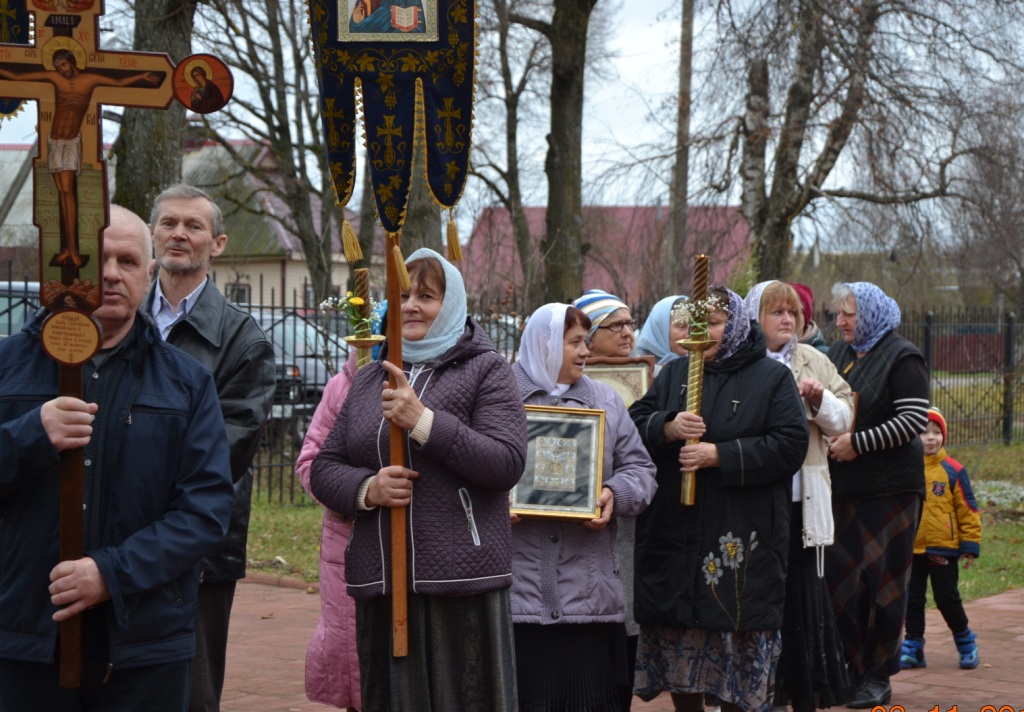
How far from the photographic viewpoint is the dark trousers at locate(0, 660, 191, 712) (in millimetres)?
3346

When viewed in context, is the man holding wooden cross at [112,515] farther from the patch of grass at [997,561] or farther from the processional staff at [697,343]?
the patch of grass at [997,561]

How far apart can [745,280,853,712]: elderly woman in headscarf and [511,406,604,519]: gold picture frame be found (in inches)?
41.9

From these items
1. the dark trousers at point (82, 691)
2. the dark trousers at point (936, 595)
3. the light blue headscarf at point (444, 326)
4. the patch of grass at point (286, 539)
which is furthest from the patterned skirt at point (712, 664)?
the patch of grass at point (286, 539)

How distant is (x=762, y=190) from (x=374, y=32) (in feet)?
45.6

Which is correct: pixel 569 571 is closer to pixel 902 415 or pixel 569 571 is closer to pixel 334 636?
pixel 334 636

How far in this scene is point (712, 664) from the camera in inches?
217

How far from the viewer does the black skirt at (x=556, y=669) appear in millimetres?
5199

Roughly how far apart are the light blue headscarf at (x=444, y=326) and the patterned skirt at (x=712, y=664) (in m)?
1.77

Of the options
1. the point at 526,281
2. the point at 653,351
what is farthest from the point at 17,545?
the point at 526,281

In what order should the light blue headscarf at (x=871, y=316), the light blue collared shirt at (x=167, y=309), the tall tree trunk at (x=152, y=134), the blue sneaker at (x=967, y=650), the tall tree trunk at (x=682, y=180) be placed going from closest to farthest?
the light blue collared shirt at (x=167, y=309), the light blue headscarf at (x=871, y=316), the blue sneaker at (x=967, y=650), the tall tree trunk at (x=152, y=134), the tall tree trunk at (x=682, y=180)

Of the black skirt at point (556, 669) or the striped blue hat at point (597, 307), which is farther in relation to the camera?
the striped blue hat at point (597, 307)

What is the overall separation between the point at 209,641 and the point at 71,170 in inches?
77.2

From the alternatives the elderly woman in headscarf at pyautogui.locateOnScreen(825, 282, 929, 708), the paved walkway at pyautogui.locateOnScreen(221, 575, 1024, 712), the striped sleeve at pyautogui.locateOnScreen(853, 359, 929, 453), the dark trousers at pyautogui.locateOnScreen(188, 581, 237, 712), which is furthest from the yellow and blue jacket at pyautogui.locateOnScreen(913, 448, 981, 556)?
the dark trousers at pyautogui.locateOnScreen(188, 581, 237, 712)

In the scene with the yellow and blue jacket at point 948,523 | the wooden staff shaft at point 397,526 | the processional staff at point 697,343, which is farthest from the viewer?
the yellow and blue jacket at point 948,523
